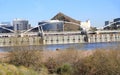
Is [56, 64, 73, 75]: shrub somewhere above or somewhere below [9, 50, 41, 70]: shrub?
below

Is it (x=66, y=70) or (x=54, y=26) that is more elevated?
(x=54, y=26)

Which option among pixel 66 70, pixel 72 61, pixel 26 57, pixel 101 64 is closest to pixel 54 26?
pixel 72 61

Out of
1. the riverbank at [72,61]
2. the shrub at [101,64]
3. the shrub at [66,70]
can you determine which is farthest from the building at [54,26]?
the shrub at [66,70]

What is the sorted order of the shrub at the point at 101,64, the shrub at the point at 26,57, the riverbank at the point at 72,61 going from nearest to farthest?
the shrub at the point at 101,64, the riverbank at the point at 72,61, the shrub at the point at 26,57

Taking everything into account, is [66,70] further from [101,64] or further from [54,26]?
[54,26]

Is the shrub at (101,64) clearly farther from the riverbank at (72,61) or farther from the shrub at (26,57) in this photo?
the shrub at (26,57)

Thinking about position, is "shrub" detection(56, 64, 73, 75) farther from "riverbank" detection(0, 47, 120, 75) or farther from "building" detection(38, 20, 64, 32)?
"building" detection(38, 20, 64, 32)

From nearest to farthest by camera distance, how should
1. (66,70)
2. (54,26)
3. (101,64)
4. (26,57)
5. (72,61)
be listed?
1. (101,64)
2. (66,70)
3. (26,57)
4. (72,61)
5. (54,26)

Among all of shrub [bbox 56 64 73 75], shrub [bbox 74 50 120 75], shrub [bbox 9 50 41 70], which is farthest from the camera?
shrub [bbox 9 50 41 70]

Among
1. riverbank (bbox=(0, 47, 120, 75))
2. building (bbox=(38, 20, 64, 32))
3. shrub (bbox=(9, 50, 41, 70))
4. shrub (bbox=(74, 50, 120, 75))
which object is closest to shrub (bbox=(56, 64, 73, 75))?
riverbank (bbox=(0, 47, 120, 75))

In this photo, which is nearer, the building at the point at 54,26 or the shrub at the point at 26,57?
the shrub at the point at 26,57

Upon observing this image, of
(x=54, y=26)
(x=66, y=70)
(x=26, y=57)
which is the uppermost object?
(x=54, y=26)

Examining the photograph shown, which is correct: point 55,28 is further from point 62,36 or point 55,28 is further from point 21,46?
point 21,46

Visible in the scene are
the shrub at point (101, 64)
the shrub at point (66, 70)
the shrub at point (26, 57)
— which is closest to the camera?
the shrub at point (101, 64)
